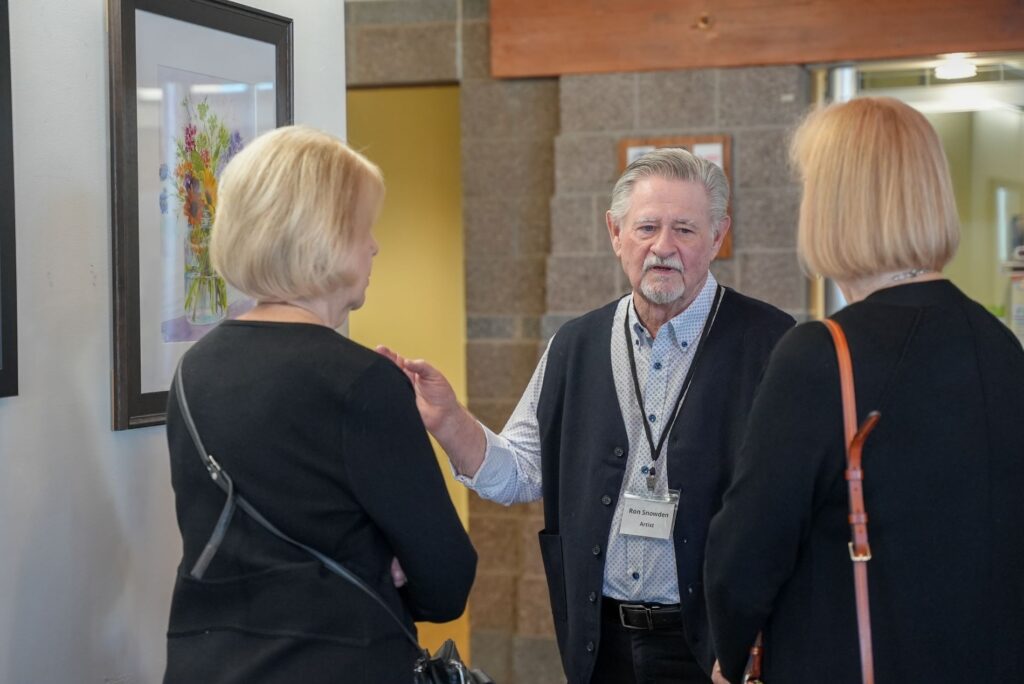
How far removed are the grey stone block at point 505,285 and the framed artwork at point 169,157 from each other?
231 centimetres

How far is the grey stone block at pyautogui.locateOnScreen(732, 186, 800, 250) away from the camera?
4375mm

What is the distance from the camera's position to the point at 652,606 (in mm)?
2172

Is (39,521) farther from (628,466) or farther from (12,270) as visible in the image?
(628,466)

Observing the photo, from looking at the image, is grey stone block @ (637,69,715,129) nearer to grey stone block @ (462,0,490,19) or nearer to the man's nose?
grey stone block @ (462,0,490,19)

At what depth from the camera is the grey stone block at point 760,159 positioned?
4371mm

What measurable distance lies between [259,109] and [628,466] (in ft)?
3.62

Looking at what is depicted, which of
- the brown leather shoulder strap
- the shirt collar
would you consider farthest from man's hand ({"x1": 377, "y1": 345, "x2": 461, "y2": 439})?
the brown leather shoulder strap

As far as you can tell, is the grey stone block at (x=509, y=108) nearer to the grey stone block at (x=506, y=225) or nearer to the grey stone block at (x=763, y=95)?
the grey stone block at (x=506, y=225)

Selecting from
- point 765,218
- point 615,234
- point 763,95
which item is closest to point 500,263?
point 765,218

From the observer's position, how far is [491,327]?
4.79 metres

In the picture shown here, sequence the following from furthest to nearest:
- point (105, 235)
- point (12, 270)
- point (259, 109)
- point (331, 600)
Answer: point (259, 109)
point (105, 235)
point (12, 270)
point (331, 600)

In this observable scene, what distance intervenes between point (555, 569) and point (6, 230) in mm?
1211

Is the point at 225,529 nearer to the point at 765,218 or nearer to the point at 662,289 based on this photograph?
the point at 662,289

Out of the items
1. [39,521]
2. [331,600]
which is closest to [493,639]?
[39,521]
